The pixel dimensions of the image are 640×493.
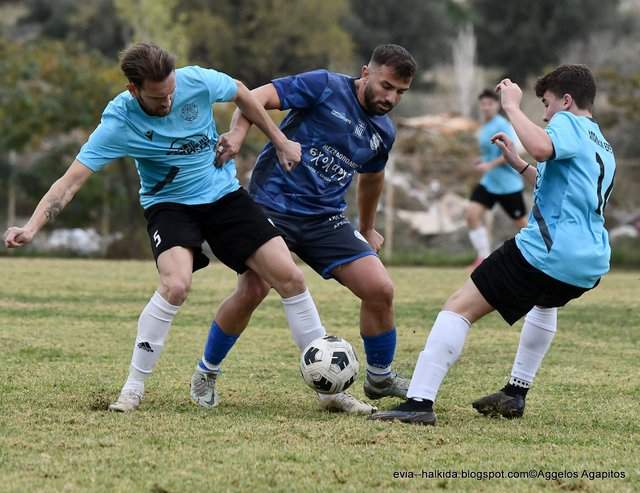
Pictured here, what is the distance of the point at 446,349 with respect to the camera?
226 inches

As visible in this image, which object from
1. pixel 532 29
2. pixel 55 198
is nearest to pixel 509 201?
pixel 55 198

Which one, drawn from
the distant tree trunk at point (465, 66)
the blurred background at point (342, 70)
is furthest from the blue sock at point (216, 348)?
the distant tree trunk at point (465, 66)

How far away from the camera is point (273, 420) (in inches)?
227

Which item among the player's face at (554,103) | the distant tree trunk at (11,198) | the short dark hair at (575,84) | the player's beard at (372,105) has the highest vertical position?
the short dark hair at (575,84)

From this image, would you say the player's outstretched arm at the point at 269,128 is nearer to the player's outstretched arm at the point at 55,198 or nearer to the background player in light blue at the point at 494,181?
the player's outstretched arm at the point at 55,198

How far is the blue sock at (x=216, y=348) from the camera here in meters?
6.55

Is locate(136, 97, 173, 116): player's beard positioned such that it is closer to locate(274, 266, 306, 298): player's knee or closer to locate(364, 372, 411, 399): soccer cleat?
locate(274, 266, 306, 298): player's knee

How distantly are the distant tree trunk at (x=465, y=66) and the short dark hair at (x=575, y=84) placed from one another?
46.3 meters

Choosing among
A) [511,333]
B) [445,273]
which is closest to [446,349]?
[511,333]

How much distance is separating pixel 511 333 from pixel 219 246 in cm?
457

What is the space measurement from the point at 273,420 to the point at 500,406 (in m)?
1.21

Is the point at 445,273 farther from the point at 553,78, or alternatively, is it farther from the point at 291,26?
the point at 291,26

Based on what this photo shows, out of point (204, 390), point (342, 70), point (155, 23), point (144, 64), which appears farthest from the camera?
point (342, 70)

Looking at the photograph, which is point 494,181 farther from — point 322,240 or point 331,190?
point 322,240
